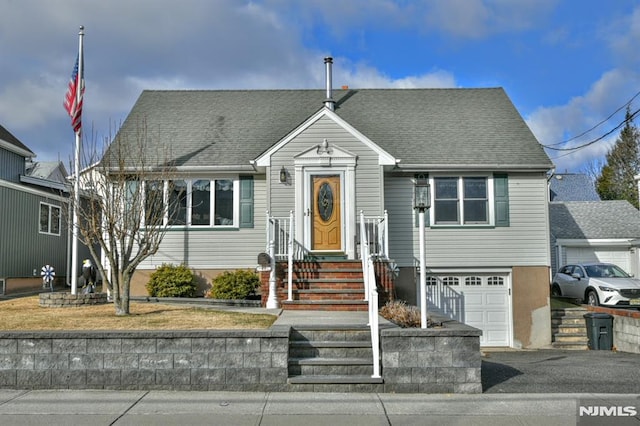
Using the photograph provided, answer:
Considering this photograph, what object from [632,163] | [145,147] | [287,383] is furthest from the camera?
[632,163]

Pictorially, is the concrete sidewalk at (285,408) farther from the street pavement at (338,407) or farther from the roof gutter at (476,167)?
the roof gutter at (476,167)

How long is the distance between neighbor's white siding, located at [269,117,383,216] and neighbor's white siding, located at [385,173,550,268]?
1.07m

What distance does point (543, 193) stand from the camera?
15.2 meters

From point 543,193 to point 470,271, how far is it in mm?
2797

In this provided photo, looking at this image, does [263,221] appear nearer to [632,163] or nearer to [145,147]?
[145,147]

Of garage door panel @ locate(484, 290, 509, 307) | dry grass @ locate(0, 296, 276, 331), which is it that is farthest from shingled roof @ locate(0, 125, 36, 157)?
garage door panel @ locate(484, 290, 509, 307)

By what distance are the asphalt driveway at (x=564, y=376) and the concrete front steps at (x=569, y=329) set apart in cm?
488

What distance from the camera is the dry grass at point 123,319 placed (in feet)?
27.7

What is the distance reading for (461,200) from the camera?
15.3 m

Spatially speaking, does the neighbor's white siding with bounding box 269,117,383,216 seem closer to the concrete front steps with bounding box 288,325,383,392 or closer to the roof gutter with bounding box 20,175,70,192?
the concrete front steps with bounding box 288,325,383,392

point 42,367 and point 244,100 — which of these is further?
point 244,100

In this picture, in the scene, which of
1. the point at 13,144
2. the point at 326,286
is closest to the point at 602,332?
the point at 326,286

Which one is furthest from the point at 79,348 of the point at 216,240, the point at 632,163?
the point at 632,163

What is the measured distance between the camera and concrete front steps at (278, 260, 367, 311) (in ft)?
37.0
